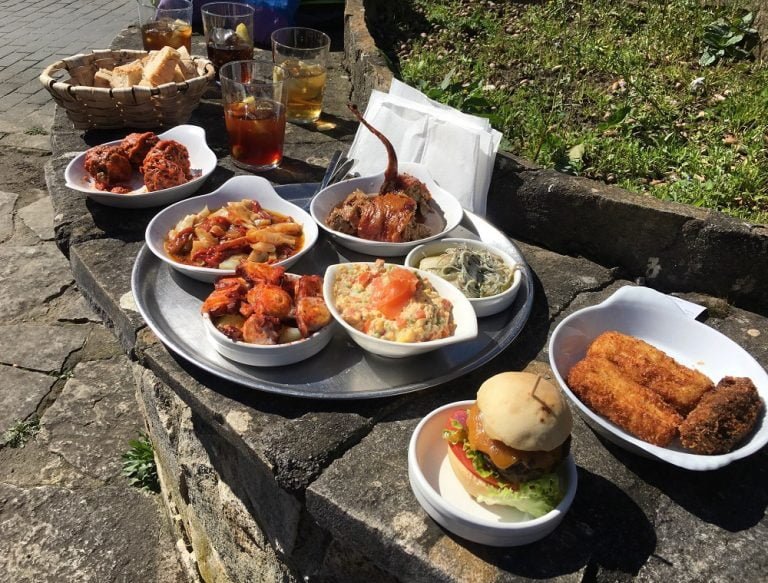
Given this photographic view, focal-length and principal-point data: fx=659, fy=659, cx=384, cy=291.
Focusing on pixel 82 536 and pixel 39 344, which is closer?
pixel 82 536

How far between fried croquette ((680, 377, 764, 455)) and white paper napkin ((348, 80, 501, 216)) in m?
1.38

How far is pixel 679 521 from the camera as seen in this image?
183 centimetres

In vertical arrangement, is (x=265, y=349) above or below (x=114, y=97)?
below

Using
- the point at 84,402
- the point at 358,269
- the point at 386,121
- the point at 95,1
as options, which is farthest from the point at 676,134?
the point at 95,1

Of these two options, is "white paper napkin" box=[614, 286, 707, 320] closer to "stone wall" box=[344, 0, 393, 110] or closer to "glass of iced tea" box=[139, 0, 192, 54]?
"stone wall" box=[344, 0, 393, 110]

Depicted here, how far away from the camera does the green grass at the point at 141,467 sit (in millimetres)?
3652

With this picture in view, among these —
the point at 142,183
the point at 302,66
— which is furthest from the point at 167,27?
the point at 142,183

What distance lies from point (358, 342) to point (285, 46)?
2284mm

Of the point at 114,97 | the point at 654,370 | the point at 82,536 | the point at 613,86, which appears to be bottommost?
the point at 82,536

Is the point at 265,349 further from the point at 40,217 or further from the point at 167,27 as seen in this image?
the point at 40,217

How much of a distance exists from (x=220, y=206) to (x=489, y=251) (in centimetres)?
115

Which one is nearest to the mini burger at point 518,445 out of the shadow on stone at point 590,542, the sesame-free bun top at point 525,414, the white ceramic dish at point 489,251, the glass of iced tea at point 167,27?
Result: the sesame-free bun top at point 525,414

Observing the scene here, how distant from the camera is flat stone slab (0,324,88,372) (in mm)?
4207

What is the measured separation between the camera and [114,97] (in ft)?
10.7
